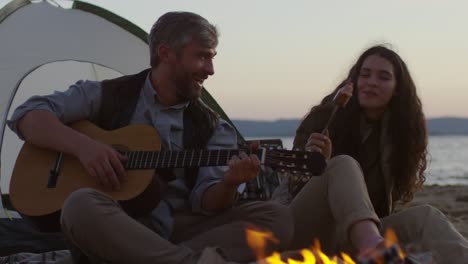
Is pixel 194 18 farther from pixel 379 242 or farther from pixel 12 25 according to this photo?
pixel 12 25

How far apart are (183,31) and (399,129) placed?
1.22 metres

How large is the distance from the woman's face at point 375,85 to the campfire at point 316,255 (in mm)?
790

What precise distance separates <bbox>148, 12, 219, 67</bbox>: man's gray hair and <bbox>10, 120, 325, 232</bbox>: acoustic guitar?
41 cm

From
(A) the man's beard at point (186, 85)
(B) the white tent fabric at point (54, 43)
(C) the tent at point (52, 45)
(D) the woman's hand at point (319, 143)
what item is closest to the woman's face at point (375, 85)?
(D) the woman's hand at point (319, 143)

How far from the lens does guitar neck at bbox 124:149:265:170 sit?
2951mm

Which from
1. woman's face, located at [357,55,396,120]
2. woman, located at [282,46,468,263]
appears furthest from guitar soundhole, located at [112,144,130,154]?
woman's face, located at [357,55,396,120]

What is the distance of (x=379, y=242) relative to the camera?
2.57m

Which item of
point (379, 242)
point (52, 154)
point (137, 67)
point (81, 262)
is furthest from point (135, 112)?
point (137, 67)

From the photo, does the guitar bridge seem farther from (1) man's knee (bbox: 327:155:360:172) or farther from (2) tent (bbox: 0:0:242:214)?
(2) tent (bbox: 0:0:242:214)

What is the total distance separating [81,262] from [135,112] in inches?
29.8

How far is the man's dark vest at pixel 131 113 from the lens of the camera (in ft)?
10.6

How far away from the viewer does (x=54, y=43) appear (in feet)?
16.1

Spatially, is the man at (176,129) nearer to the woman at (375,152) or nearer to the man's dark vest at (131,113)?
the man's dark vest at (131,113)

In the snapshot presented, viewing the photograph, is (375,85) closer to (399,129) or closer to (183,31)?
(399,129)
